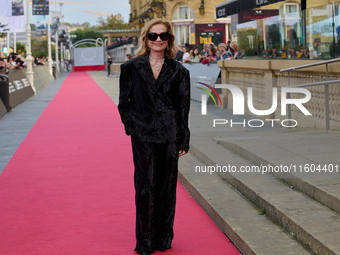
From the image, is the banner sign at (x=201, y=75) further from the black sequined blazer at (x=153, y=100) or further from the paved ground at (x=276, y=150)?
the black sequined blazer at (x=153, y=100)

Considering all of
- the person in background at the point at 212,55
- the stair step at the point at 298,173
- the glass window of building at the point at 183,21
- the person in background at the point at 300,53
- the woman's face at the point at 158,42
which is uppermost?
the glass window of building at the point at 183,21

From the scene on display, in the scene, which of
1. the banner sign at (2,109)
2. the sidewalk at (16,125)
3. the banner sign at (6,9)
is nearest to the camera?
the sidewalk at (16,125)

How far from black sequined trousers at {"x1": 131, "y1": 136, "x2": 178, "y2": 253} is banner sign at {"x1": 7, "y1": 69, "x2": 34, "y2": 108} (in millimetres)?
16501

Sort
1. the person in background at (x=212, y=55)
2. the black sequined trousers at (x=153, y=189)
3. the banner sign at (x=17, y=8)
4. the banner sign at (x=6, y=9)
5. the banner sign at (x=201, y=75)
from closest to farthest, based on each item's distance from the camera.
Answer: the black sequined trousers at (x=153, y=189)
the banner sign at (x=201, y=75)
the person in background at (x=212, y=55)
the banner sign at (x=6, y=9)
the banner sign at (x=17, y=8)

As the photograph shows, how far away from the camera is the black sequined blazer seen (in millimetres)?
4707

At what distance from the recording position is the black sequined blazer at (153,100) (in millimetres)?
4707

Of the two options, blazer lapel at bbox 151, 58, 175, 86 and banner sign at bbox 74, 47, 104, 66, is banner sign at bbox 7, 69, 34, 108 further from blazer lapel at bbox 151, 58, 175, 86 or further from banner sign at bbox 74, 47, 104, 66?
banner sign at bbox 74, 47, 104, 66

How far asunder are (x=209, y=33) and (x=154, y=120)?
41.7m

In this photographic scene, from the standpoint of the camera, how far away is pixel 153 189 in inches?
190

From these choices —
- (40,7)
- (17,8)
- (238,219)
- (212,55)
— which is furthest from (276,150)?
(40,7)

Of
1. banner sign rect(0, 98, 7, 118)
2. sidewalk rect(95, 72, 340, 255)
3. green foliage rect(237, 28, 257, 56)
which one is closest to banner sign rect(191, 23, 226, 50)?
banner sign rect(0, 98, 7, 118)

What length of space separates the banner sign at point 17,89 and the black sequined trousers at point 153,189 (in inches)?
650

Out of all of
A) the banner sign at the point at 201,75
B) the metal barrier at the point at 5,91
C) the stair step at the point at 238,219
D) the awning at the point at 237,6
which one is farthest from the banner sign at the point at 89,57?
the stair step at the point at 238,219

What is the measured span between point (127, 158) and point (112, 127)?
14.9 feet
